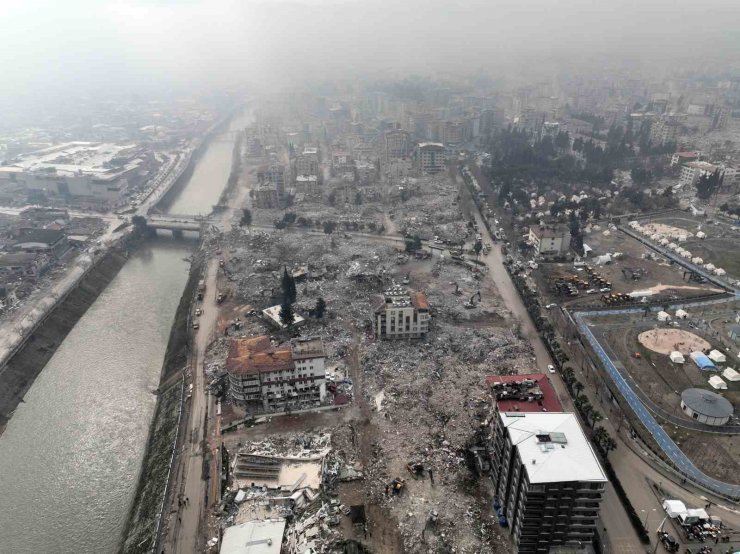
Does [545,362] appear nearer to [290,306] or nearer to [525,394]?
[525,394]

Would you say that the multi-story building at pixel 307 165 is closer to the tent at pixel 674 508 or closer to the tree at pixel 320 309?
the tree at pixel 320 309

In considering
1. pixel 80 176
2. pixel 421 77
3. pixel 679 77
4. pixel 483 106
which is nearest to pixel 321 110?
pixel 483 106

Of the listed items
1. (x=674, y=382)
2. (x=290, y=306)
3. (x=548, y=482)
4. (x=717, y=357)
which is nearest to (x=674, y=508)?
(x=548, y=482)

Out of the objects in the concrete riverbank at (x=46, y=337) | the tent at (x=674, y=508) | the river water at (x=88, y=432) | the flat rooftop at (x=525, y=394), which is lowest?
the river water at (x=88, y=432)

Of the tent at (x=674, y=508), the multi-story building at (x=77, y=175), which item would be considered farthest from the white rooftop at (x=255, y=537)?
the multi-story building at (x=77, y=175)

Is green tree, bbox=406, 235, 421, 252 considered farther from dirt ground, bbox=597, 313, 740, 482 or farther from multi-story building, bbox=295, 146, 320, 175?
multi-story building, bbox=295, 146, 320, 175

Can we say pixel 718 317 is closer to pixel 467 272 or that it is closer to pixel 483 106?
pixel 467 272
